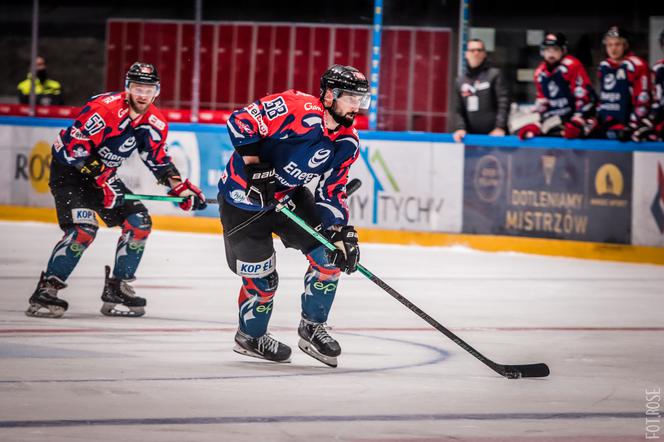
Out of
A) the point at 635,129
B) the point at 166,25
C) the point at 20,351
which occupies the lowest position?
the point at 20,351

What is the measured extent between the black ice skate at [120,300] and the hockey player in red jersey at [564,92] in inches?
194

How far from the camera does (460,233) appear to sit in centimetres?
1189

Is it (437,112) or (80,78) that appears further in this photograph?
(80,78)

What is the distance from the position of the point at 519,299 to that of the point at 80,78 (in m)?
12.1

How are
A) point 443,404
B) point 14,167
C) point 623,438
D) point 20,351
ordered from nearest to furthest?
1. point 623,438
2. point 443,404
3. point 20,351
4. point 14,167

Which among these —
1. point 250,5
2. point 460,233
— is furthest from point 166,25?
point 460,233

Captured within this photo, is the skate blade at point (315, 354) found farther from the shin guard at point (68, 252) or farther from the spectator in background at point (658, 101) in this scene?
the spectator in background at point (658, 101)

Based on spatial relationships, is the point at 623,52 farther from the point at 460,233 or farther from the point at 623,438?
the point at 623,438

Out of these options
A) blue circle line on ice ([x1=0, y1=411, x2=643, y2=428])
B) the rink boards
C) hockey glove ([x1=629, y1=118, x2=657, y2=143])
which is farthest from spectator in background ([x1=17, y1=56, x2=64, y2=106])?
blue circle line on ice ([x1=0, y1=411, x2=643, y2=428])

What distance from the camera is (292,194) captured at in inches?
247

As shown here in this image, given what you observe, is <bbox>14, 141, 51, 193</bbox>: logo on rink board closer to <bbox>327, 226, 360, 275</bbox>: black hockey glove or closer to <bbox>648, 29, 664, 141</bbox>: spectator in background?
<bbox>648, 29, 664, 141</bbox>: spectator in background

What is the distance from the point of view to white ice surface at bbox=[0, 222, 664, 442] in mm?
4633

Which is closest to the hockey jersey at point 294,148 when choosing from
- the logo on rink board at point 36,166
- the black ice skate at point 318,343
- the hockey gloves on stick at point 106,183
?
the black ice skate at point 318,343

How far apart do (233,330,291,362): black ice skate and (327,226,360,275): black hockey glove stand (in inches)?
18.2
